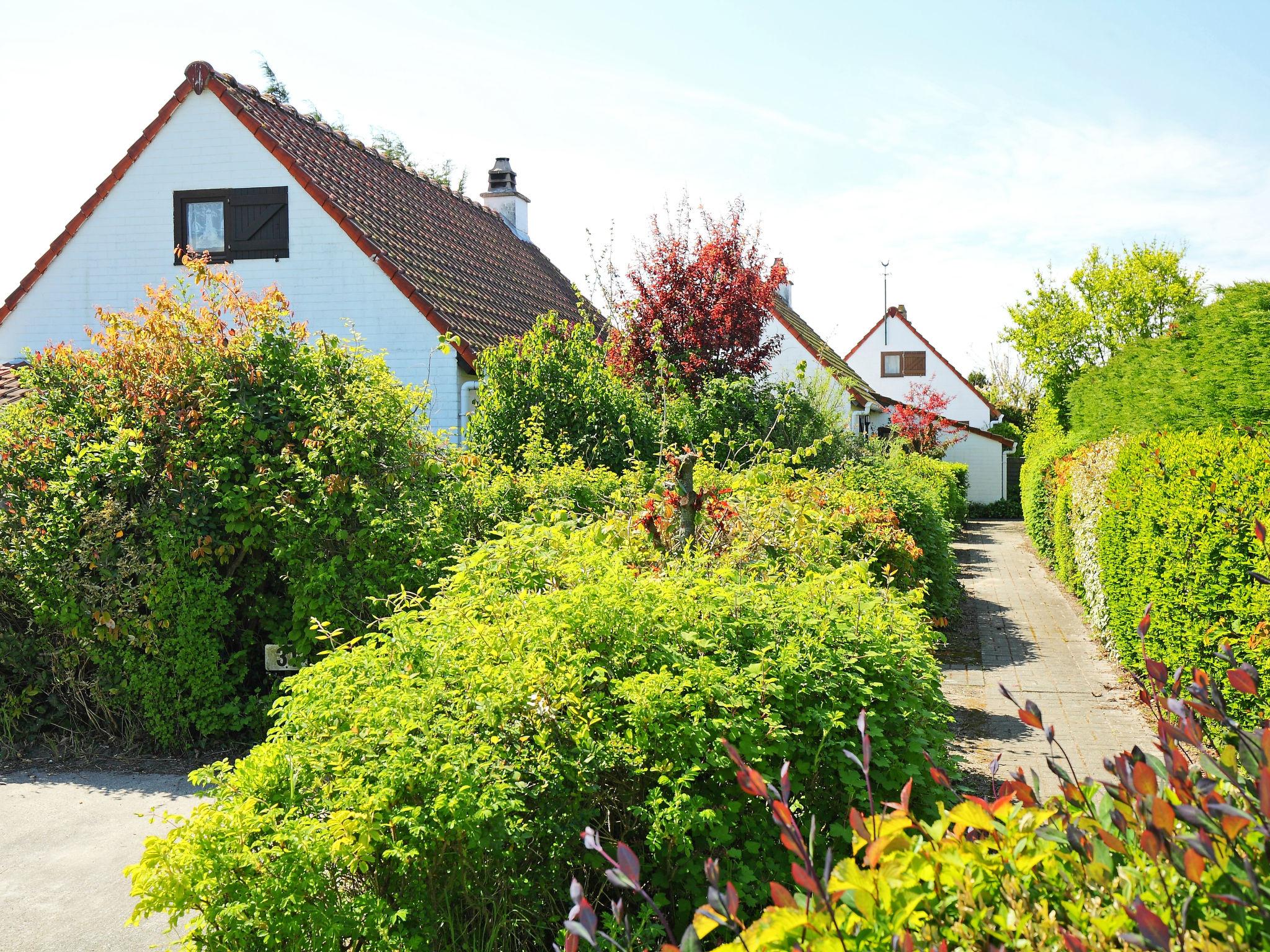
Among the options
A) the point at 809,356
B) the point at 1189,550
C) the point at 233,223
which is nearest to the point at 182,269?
the point at 233,223

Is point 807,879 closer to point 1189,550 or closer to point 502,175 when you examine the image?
point 1189,550

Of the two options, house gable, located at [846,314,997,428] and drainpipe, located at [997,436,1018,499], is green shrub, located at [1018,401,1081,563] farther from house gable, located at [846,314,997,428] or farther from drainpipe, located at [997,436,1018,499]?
house gable, located at [846,314,997,428]

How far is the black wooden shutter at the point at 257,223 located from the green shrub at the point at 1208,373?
11.6m

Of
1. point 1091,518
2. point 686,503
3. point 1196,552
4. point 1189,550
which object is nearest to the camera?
point 686,503

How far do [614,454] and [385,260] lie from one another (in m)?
4.95

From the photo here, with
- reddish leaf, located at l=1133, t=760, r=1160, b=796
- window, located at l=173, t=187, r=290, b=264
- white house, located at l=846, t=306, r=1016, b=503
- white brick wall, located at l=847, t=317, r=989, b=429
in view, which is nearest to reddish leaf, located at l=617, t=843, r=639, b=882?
reddish leaf, located at l=1133, t=760, r=1160, b=796

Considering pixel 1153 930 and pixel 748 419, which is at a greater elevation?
pixel 748 419

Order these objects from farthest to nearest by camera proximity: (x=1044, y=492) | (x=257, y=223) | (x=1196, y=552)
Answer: (x=1044, y=492)
(x=257, y=223)
(x=1196, y=552)

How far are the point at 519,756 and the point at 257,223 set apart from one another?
12982mm

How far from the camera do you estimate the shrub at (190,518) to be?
701 cm

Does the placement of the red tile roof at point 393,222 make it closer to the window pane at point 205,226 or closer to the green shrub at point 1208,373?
the window pane at point 205,226

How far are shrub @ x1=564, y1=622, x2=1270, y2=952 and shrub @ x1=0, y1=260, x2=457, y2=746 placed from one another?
511 cm

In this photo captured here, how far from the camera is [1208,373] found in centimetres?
1228

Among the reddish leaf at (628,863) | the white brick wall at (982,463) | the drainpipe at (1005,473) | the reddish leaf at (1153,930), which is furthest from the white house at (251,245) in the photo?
the drainpipe at (1005,473)
